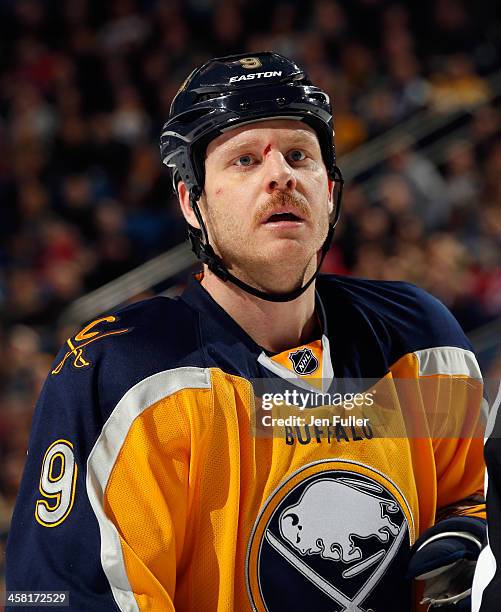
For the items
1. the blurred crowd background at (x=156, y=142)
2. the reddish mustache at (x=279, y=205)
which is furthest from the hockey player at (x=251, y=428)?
the blurred crowd background at (x=156, y=142)

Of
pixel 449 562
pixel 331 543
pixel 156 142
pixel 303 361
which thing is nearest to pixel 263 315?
pixel 303 361

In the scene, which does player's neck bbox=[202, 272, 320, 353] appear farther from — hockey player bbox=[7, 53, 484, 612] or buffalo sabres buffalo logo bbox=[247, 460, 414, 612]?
buffalo sabres buffalo logo bbox=[247, 460, 414, 612]

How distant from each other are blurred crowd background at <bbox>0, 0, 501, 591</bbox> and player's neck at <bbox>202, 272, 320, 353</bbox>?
3107 mm

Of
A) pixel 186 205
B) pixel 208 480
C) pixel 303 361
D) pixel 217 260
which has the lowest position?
pixel 208 480

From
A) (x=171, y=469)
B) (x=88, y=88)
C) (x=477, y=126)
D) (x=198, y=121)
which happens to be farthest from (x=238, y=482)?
(x=88, y=88)

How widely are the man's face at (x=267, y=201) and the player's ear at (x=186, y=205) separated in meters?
0.08

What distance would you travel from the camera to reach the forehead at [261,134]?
199 centimetres

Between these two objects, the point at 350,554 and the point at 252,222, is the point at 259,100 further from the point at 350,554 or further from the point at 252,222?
the point at 350,554

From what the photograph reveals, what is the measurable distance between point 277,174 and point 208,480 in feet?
1.93

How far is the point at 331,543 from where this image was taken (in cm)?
192

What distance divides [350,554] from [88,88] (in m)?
5.76

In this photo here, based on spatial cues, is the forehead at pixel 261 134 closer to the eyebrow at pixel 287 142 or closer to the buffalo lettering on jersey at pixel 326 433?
the eyebrow at pixel 287 142

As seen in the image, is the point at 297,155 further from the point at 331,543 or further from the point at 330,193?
the point at 331,543

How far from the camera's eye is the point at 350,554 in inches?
76.0
